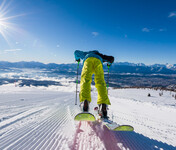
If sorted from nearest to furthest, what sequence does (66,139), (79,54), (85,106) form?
(66,139)
(85,106)
(79,54)

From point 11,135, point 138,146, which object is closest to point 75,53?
point 11,135

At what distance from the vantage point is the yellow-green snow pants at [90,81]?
231 centimetres

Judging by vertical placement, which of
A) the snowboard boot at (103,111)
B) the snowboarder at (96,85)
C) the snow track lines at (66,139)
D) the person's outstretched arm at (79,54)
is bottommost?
the snow track lines at (66,139)

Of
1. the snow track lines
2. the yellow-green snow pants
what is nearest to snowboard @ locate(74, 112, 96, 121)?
the snow track lines

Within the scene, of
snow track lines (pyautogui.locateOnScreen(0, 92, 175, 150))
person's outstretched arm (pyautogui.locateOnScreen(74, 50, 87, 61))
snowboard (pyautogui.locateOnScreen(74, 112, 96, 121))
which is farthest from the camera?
person's outstretched arm (pyautogui.locateOnScreen(74, 50, 87, 61))

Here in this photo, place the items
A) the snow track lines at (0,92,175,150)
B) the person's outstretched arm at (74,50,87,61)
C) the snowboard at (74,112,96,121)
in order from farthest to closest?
1. the person's outstretched arm at (74,50,87,61)
2. the snowboard at (74,112,96,121)
3. the snow track lines at (0,92,175,150)

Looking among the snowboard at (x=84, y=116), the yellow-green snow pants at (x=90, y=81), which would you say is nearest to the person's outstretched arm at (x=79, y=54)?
the yellow-green snow pants at (x=90, y=81)

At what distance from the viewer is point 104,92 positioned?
2365 mm

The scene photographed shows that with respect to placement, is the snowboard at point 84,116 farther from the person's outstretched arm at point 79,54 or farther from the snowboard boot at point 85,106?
the person's outstretched arm at point 79,54

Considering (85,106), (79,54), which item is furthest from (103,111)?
(79,54)

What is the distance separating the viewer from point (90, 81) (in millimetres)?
2574

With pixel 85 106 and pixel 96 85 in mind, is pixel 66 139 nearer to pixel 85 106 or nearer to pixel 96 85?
pixel 85 106

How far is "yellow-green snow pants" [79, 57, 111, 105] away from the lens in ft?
7.58

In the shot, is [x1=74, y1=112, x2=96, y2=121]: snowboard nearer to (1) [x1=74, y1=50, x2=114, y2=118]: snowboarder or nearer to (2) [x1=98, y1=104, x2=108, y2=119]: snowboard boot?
(1) [x1=74, y1=50, x2=114, y2=118]: snowboarder
